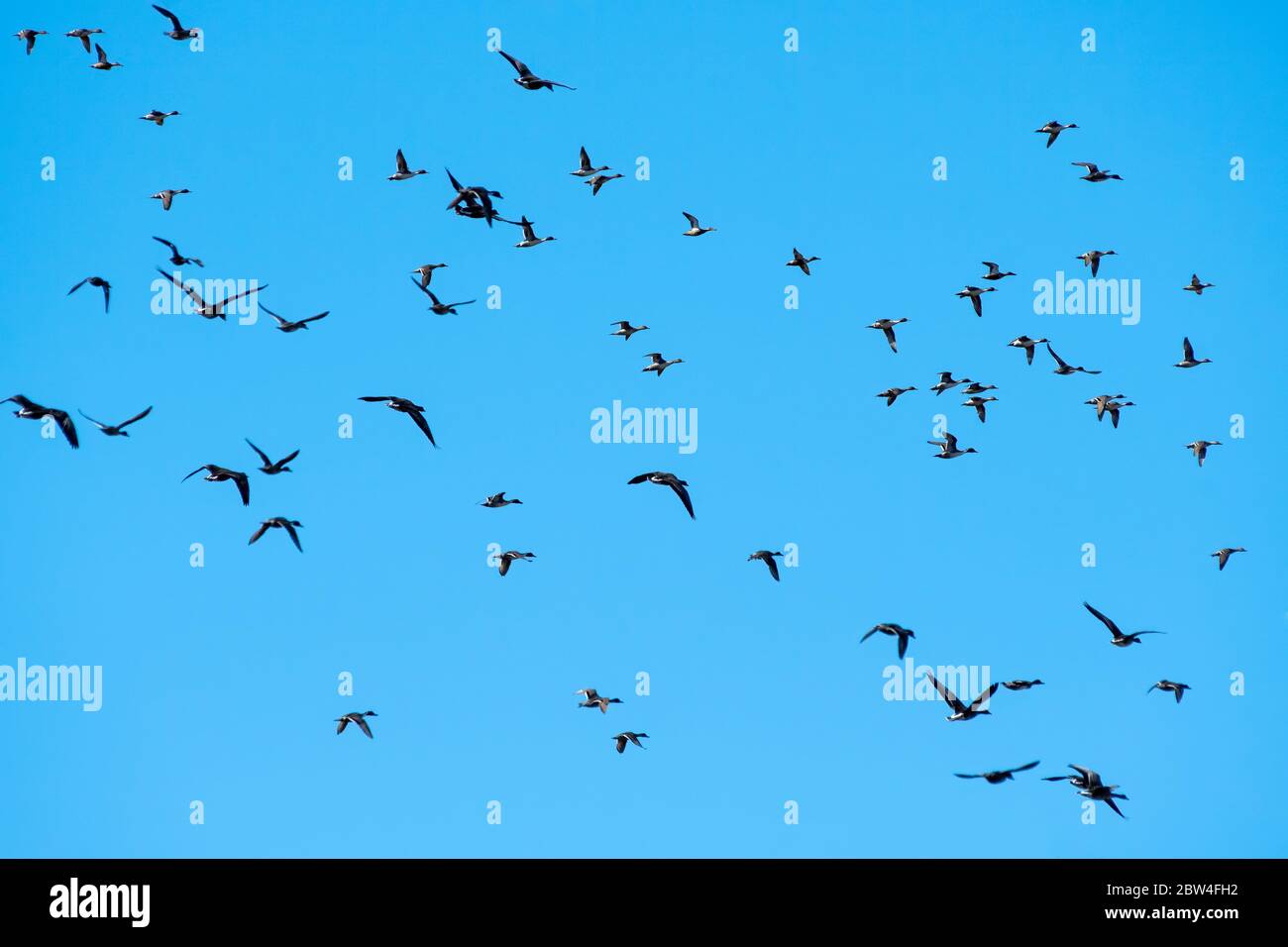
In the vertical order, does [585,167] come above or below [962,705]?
above

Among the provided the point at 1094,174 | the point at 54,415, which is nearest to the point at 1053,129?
the point at 1094,174

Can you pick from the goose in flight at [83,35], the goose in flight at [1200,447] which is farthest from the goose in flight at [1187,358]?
the goose in flight at [83,35]

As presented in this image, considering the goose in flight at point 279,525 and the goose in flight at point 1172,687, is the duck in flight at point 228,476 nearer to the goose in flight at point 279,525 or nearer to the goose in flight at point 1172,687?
the goose in flight at point 279,525

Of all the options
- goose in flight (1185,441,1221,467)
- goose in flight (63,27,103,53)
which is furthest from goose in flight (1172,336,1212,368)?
goose in flight (63,27,103,53)

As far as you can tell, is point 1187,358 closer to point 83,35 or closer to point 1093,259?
point 1093,259

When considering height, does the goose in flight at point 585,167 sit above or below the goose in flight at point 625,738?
above

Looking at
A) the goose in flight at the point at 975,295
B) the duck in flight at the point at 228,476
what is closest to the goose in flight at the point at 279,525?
the duck in flight at the point at 228,476

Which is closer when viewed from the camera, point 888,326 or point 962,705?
point 962,705

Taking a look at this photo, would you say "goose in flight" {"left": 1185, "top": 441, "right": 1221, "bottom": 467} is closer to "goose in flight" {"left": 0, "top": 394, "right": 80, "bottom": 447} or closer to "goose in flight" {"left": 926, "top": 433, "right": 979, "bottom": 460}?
"goose in flight" {"left": 926, "top": 433, "right": 979, "bottom": 460}

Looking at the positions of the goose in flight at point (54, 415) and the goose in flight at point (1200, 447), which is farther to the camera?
the goose in flight at point (1200, 447)

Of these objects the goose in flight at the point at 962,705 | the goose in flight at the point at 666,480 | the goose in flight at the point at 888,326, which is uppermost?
the goose in flight at the point at 888,326
